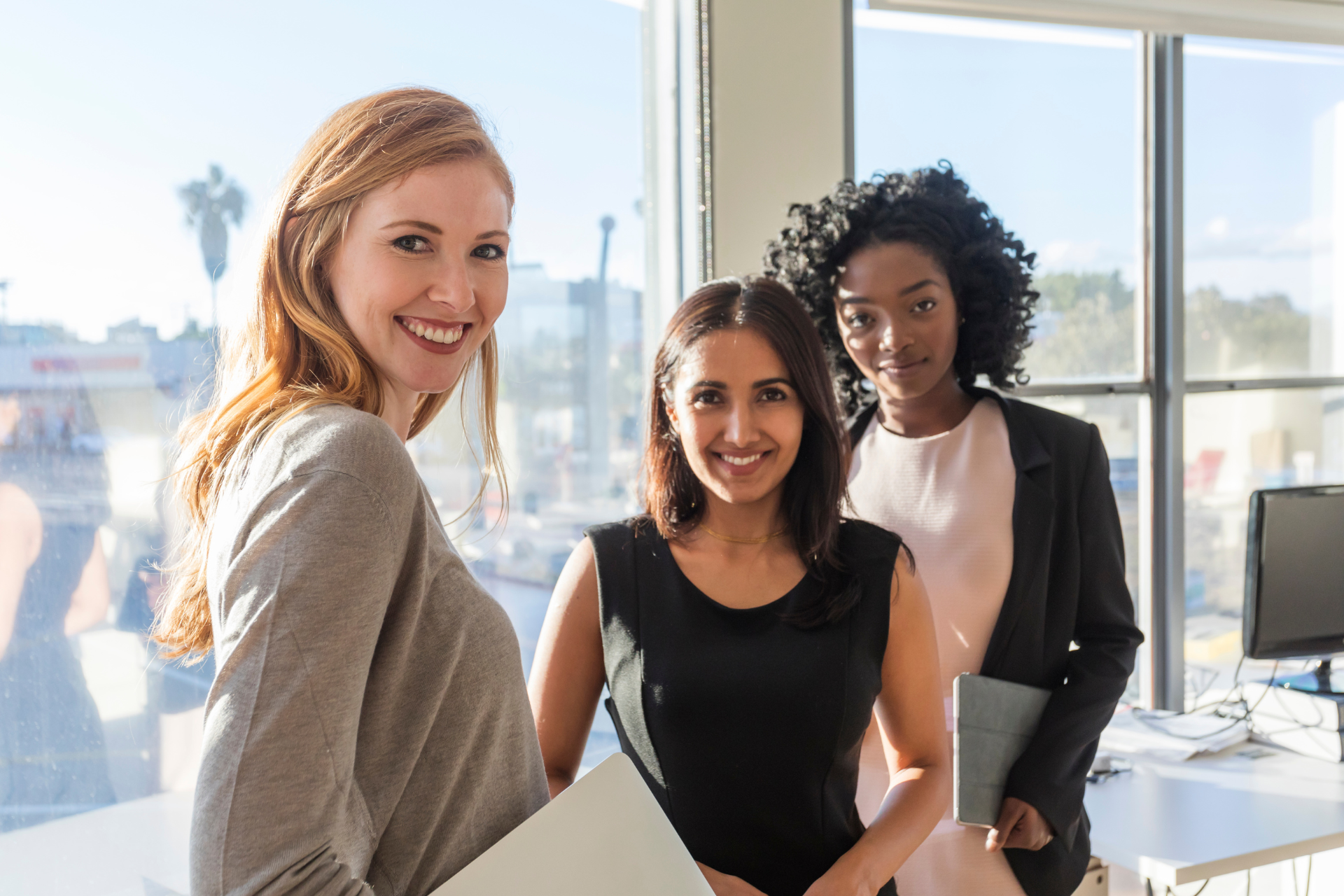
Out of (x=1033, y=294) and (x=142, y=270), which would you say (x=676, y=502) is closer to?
(x=1033, y=294)

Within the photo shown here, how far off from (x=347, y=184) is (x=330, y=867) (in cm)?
59

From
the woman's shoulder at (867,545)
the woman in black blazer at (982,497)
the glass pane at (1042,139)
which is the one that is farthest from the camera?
the glass pane at (1042,139)

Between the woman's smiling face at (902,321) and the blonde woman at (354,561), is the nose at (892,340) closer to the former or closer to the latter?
the woman's smiling face at (902,321)

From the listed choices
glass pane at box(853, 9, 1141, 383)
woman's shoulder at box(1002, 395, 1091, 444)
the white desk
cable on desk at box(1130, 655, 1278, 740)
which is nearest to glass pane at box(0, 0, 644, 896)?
woman's shoulder at box(1002, 395, 1091, 444)

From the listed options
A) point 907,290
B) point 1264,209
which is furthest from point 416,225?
point 1264,209

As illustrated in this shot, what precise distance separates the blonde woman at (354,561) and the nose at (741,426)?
41cm

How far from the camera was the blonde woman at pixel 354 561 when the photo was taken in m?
0.64

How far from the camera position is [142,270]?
172 centimetres

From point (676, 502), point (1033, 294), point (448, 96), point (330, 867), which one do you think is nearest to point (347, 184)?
point (448, 96)

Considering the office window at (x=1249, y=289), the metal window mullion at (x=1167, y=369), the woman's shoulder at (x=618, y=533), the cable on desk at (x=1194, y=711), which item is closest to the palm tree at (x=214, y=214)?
the woman's shoulder at (x=618, y=533)

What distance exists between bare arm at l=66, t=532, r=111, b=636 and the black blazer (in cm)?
158

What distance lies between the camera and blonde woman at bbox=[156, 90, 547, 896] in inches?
25.3

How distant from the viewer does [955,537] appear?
166 centimetres

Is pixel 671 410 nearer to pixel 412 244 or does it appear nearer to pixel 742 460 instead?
pixel 742 460
